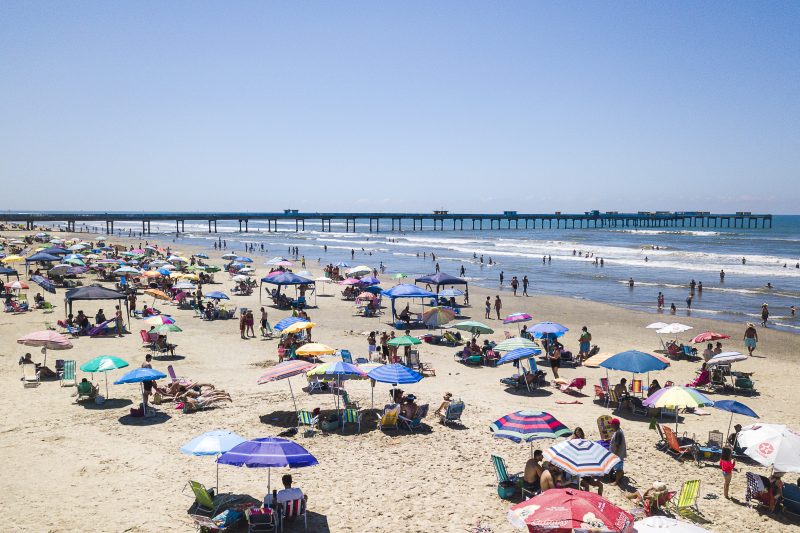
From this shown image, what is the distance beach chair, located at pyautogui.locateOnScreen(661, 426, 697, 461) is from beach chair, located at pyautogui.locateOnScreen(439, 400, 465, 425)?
3.98 meters

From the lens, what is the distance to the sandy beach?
27.4 feet

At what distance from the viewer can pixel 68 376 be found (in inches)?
562

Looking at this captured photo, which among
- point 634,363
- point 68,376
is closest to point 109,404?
point 68,376

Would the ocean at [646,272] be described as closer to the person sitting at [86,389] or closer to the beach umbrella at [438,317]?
the beach umbrella at [438,317]

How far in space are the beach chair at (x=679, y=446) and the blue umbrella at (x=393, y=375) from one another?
491 cm

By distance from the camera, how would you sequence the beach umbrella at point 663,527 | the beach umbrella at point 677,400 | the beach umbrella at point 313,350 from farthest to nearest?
the beach umbrella at point 313,350, the beach umbrella at point 677,400, the beach umbrella at point 663,527

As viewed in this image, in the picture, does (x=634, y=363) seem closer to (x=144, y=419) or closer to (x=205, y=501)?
(x=205, y=501)

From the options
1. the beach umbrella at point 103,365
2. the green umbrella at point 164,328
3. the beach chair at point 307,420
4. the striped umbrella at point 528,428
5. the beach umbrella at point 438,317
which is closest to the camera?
the striped umbrella at point 528,428

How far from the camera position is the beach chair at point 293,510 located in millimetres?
7918

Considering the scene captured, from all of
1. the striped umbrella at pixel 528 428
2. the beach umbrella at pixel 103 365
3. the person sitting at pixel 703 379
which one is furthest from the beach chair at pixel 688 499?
the beach umbrella at pixel 103 365

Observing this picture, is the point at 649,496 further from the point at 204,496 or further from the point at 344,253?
the point at 344,253

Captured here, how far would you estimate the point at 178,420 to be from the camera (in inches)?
479

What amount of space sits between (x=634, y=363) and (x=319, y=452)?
7.40 m

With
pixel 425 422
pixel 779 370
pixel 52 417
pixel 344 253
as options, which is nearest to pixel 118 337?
pixel 52 417
